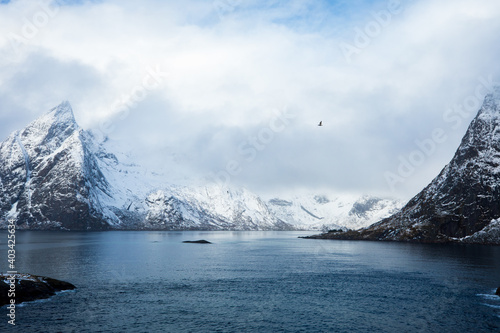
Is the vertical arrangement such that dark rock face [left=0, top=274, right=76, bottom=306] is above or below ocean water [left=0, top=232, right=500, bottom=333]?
above

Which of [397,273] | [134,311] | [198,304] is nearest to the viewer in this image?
[134,311]

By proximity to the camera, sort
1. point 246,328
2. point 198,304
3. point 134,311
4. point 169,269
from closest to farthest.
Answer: point 246,328, point 134,311, point 198,304, point 169,269

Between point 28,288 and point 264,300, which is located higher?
point 28,288

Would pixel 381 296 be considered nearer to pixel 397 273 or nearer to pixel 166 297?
pixel 397 273

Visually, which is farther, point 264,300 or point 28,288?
point 264,300

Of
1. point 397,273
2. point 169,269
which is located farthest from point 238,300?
point 397,273

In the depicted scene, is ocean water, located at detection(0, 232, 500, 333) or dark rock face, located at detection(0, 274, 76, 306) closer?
ocean water, located at detection(0, 232, 500, 333)

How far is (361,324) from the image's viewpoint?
67.1 meters

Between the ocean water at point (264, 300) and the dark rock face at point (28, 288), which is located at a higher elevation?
the dark rock face at point (28, 288)

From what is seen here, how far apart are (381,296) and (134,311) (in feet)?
178

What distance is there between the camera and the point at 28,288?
80938 mm

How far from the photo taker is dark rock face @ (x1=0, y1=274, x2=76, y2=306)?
7600 cm

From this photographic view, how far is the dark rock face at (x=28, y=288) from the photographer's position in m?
76.0

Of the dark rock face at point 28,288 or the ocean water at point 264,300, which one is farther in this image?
the dark rock face at point 28,288
